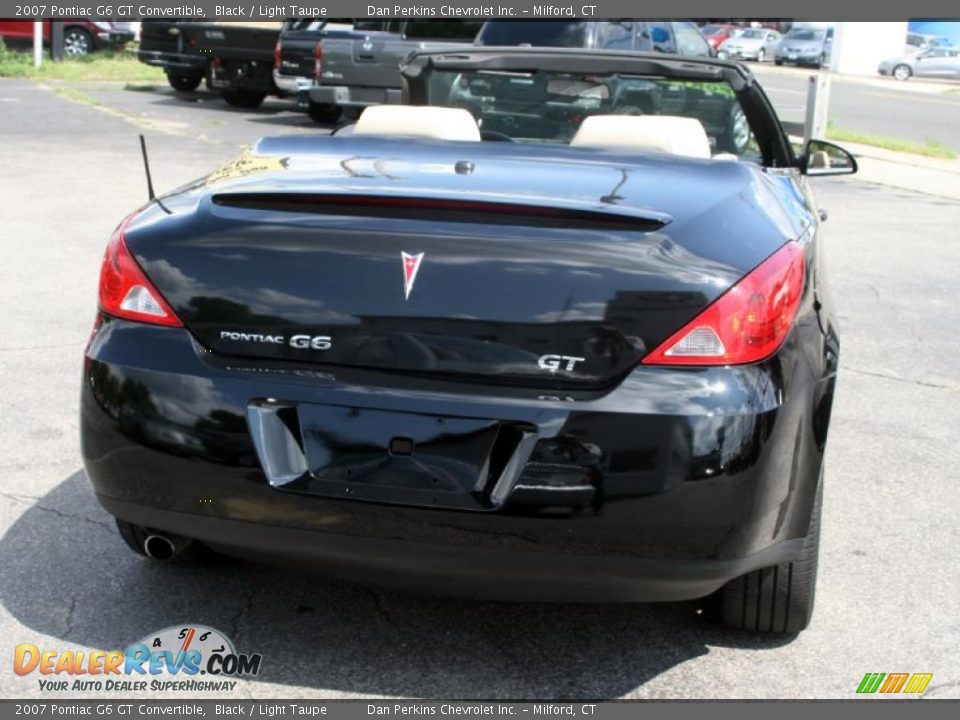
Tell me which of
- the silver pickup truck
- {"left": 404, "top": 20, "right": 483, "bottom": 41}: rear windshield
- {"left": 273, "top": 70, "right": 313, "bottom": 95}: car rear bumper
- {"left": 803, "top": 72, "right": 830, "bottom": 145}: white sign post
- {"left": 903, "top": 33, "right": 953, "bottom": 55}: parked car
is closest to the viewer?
{"left": 803, "top": 72, "right": 830, "bottom": 145}: white sign post

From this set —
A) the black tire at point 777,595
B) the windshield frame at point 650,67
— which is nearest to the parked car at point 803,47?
the windshield frame at point 650,67

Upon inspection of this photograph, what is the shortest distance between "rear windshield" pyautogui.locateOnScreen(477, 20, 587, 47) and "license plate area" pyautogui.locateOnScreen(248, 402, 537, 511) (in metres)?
12.2

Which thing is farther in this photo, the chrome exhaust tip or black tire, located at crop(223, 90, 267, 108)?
black tire, located at crop(223, 90, 267, 108)

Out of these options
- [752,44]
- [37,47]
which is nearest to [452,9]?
[37,47]

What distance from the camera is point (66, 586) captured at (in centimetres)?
376

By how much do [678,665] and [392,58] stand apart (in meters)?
14.8

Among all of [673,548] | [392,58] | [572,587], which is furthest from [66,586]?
[392,58]

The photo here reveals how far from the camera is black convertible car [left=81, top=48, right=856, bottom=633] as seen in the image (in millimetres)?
2918

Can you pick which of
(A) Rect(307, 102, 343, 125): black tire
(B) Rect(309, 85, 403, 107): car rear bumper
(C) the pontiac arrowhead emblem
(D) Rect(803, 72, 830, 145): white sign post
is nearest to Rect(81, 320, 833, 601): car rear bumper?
(C) the pontiac arrowhead emblem

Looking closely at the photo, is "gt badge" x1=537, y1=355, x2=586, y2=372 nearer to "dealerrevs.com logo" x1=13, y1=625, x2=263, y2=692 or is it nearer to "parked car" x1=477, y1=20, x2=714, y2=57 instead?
"dealerrevs.com logo" x1=13, y1=625, x2=263, y2=692

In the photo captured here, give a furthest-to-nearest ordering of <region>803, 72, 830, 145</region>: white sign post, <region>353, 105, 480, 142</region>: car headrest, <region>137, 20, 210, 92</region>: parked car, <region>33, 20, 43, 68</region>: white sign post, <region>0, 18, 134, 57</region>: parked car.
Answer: <region>0, 18, 134, 57</region>: parked car → <region>33, 20, 43, 68</region>: white sign post → <region>137, 20, 210, 92</region>: parked car → <region>803, 72, 830, 145</region>: white sign post → <region>353, 105, 480, 142</region>: car headrest

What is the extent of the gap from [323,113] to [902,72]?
33.4 meters

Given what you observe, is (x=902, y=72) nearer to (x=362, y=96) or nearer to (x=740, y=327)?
(x=362, y=96)

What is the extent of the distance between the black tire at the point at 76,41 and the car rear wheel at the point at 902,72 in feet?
95.0
